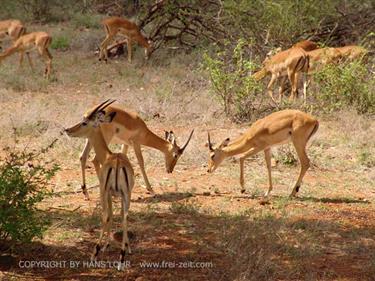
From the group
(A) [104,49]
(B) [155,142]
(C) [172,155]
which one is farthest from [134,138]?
(A) [104,49]

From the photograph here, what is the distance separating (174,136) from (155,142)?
348mm

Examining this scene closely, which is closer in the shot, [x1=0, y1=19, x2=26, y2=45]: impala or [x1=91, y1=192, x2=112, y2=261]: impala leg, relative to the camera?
[x1=91, y1=192, x2=112, y2=261]: impala leg

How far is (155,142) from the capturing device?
270 inches

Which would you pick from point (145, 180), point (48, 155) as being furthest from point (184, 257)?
point (48, 155)

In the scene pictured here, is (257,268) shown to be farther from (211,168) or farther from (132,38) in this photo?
(132,38)

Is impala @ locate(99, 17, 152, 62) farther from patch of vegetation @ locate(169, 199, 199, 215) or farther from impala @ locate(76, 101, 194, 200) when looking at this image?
patch of vegetation @ locate(169, 199, 199, 215)

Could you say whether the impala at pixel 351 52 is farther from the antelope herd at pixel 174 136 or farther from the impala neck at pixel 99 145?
the impala neck at pixel 99 145

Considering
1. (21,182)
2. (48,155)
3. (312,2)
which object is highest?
(312,2)

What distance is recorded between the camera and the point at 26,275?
4430 mm

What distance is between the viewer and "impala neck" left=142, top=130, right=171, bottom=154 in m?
6.80

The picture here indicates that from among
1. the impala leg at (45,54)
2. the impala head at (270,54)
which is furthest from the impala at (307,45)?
the impala leg at (45,54)

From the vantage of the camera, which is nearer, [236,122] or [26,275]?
[26,275]

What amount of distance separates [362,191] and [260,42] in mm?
5990

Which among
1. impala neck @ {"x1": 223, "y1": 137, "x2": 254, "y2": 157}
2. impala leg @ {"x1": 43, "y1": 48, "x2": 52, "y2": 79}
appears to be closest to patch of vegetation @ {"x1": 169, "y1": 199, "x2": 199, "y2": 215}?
impala neck @ {"x1": 223, "y1": 137, "x2": 254, "y2": 157}
